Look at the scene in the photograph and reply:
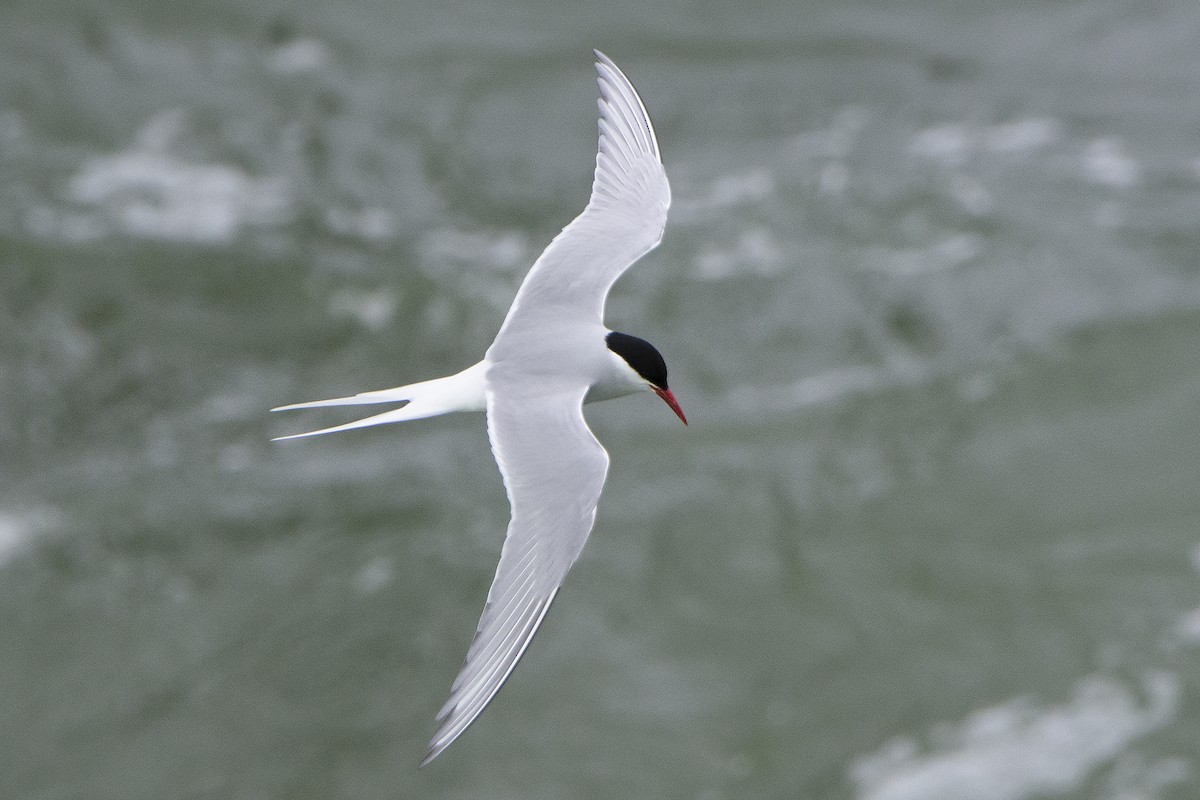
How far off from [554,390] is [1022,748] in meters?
4.24

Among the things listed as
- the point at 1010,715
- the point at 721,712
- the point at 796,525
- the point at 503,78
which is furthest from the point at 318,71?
the point at 1010,715

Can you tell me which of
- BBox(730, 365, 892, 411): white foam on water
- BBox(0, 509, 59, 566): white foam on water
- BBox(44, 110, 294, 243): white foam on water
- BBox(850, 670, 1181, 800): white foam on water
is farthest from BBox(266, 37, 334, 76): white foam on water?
BBox(850, 670, 1181, 800): white foam on water

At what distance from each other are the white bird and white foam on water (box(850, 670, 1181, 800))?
11.3 ft

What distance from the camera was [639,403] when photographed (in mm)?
10578

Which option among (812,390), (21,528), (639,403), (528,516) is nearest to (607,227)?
(528,516)

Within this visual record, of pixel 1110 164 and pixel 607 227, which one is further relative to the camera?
pixel 1110 164

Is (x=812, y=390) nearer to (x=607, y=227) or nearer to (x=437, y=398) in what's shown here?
(x=607, y=227)

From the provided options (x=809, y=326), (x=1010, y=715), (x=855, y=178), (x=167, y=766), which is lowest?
(x=167, y=766)

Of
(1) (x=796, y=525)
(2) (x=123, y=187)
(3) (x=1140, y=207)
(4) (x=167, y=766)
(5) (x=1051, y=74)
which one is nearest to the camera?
(4) (x=167, y=766)

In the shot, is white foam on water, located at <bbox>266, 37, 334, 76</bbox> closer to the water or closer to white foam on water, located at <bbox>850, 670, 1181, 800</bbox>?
the water

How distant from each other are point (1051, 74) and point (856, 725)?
6035mm

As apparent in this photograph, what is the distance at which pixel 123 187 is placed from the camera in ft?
35.7

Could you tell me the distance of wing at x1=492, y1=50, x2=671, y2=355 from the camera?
5668mm

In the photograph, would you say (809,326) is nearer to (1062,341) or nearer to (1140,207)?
(1062,341)
